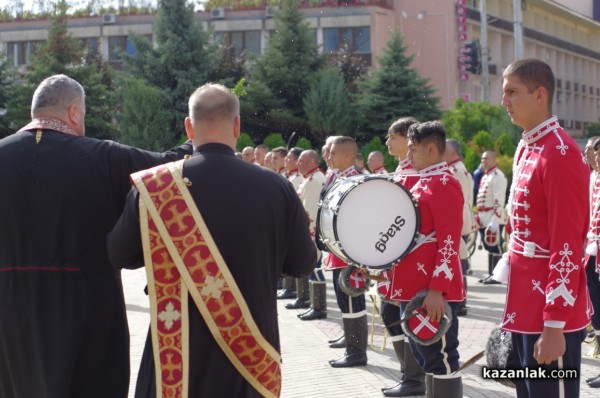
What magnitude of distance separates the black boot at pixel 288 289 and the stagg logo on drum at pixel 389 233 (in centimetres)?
784

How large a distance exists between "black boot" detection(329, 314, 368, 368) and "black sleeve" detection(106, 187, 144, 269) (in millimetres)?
4983

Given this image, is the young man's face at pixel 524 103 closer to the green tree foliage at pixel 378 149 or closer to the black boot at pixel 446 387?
the black boot at pixel 446 387

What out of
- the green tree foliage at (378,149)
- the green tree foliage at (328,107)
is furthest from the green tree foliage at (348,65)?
the green tree foliage at (378,149)

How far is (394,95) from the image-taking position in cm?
3716

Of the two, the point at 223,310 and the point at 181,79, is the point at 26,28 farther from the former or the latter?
the point at 223,310

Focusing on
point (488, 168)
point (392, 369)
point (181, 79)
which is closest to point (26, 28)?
point (181, 79)

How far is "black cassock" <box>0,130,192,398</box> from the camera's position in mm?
4973

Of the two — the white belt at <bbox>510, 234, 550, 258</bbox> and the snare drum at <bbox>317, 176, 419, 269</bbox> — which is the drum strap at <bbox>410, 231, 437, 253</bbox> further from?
the white belt at <bbox>510, 234, 550, 258</bbox>

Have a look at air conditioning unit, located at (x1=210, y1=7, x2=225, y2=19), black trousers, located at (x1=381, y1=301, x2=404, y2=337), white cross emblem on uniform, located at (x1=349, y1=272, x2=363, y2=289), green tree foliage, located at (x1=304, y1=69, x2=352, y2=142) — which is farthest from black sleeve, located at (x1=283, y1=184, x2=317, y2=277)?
air conditioning unit, located at (x1=210, y1=7, x2=225, y2=19)

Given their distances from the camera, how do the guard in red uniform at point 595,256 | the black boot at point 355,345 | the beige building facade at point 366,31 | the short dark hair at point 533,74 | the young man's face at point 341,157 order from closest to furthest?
the short dark hair at point 533,74, the guard in red uniform at point 595,256, the black boot at point 355,345, the young man's face at point 341,157, the beige building facade at point 366,31

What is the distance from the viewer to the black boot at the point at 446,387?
659 centimetres

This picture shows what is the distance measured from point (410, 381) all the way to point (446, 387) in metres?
1.37

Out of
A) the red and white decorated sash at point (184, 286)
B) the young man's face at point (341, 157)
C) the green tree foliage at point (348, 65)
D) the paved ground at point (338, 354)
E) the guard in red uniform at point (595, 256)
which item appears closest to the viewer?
the red and white decorated sash at point (184, 286)

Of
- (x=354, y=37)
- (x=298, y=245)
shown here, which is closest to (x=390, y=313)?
(x=298, y=245)
